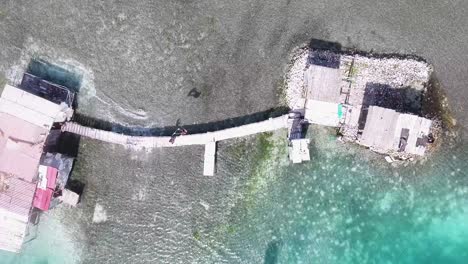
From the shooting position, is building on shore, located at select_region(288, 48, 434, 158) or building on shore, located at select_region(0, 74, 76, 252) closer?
building on shore, located at select_region(0, 74, 76, 252)

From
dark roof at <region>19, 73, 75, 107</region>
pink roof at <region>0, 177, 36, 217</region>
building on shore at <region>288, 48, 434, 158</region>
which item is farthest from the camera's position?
dark roof at <region>19, 73, 75, 107</region>

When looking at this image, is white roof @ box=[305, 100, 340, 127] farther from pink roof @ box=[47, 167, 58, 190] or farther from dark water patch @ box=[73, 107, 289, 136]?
pink roof @ box=[47, 167, 58, 190]

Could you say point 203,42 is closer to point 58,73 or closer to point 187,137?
point 187,137

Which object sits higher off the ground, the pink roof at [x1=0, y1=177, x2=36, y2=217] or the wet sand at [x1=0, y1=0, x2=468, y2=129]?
the wet sand at [x1=0, y1=0, x2=468, y2=129]

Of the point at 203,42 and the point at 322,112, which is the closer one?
the point at 322,112

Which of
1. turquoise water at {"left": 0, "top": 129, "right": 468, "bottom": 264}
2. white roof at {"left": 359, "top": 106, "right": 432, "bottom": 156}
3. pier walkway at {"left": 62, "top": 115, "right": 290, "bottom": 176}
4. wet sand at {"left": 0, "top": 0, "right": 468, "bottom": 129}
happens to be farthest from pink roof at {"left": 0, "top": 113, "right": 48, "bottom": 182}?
white roof at {"left": 359, "top": 106, "right": 432, "bottom": 156}

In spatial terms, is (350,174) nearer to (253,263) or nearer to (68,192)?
(253,263)

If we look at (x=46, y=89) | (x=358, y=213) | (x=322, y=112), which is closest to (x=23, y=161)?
(x=46, y=89)
